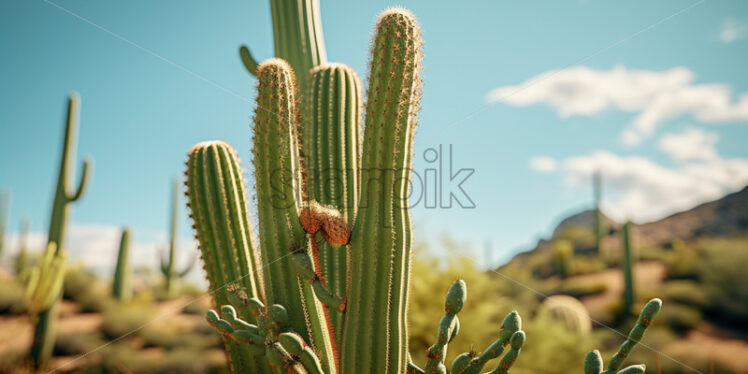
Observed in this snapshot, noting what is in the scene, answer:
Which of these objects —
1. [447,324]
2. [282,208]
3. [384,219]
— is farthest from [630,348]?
[282,208]

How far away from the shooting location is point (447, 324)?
122 centimetres

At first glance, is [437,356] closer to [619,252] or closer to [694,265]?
[694,265]

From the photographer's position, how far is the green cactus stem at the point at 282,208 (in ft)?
4.65

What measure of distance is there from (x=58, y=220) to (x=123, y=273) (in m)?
1.95

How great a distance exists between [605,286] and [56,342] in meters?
12.5

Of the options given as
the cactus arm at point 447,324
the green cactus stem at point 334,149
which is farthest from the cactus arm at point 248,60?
the cactus arm at point 447,324

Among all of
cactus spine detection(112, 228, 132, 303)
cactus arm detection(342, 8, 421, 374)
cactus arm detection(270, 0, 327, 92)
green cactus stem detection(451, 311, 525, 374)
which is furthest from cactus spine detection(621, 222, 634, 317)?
cactus spine detection(112, 228, 132, 303)

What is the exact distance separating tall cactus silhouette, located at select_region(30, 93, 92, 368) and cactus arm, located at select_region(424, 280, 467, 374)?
18.6ft

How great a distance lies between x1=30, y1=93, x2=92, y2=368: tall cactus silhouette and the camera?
5383 mm

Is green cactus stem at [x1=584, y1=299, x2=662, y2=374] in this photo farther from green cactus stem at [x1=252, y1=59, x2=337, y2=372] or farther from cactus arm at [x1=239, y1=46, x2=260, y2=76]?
cactus arm at [x1=239, y1=46, x2=260, y2=76]

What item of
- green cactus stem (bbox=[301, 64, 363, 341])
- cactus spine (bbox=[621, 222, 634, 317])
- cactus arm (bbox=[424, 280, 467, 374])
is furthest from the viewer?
cactus spine (bbox=[621, 222, 634, 317])

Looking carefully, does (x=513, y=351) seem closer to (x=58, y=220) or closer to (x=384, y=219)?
(x=384, y=219)

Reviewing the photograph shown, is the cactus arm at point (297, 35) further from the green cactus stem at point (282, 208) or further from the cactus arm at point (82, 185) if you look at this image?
the cactus arm at point (82, 185)

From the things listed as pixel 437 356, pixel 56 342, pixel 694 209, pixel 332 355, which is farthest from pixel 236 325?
pixel 694 209
